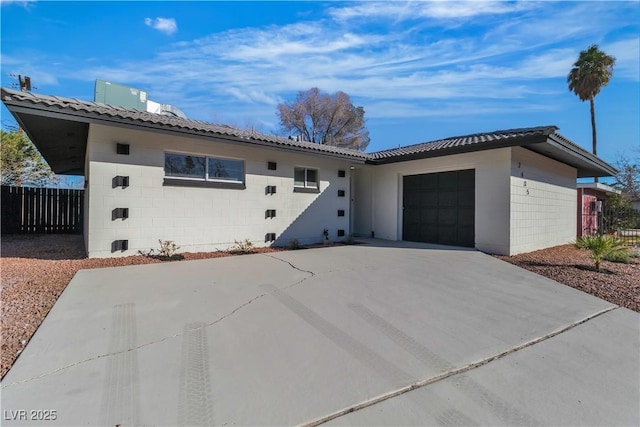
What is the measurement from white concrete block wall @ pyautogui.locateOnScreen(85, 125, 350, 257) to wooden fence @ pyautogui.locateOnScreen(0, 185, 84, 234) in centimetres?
715

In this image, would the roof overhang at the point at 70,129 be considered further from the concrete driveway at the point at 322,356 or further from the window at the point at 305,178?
the concrete driveway at the point at 322,356

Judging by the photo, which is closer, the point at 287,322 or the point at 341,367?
the point at 341,367

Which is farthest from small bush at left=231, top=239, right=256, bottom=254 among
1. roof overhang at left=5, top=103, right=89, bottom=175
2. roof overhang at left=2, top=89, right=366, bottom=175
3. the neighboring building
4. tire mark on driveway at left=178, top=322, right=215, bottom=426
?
the neighboring building

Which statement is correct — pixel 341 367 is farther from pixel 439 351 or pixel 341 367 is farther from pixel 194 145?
pixel 194 145

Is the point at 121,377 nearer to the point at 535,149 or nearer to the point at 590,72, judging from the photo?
the point at 535,149

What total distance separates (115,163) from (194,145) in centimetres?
174

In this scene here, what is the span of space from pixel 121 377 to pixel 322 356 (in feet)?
5.41

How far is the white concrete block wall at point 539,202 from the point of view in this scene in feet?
27.3

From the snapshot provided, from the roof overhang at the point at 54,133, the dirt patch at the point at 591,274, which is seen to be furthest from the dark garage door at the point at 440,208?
the roof overhang at the point at 54,133

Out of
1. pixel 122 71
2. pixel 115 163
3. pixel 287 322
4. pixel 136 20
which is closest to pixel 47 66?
pixel 122 71

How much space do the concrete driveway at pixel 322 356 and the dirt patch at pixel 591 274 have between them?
489mm

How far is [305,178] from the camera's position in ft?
32.2

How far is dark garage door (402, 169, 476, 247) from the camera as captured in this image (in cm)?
913

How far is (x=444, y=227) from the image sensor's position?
9.73 metres
